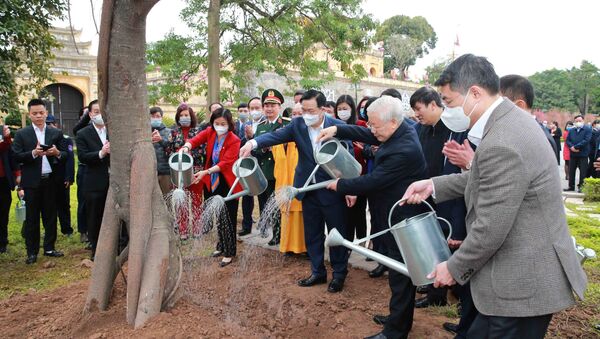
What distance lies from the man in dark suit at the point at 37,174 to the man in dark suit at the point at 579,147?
11.4 meters

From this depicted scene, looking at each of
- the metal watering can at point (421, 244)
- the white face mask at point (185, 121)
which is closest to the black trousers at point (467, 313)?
the metal watering can at point (421, 244)

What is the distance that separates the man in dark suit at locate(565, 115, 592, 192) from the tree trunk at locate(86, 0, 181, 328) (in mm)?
11051

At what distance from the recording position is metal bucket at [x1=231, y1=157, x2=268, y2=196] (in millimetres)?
3949

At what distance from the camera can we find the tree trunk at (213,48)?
1028 cm

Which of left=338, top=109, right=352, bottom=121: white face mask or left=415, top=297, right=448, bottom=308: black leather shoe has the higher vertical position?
left=338, top=109, right=352, bottom=121: white face mask

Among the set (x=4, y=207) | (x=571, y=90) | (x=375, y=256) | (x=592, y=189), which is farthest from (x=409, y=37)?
(x=375, y=256)

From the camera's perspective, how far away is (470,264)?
6.30ft

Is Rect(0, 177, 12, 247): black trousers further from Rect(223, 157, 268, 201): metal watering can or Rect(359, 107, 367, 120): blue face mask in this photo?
Rect(359, 107, 367, 120): blue face mask

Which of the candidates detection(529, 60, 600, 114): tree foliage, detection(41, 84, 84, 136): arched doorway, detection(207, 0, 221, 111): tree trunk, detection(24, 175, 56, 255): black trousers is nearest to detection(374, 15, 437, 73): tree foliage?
detection(529, 60, 600, 114): tree foliage

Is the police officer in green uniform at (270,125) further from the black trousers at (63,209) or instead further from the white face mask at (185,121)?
the black trousers at (63,209)

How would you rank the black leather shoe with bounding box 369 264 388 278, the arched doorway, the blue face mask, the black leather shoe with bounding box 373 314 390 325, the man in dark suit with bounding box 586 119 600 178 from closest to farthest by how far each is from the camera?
the black leather shoe with bounding box 373 314 390 325
the black leather shoe with bounding box 369 264 388 278
the blue face mask
the man in dark suit with bounding box 586 119 600 178
the arched doorway

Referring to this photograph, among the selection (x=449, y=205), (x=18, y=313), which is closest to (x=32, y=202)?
(x=18, y=313)

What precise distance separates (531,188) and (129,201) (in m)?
2.73

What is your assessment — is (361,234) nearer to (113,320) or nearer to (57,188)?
(113,320)
